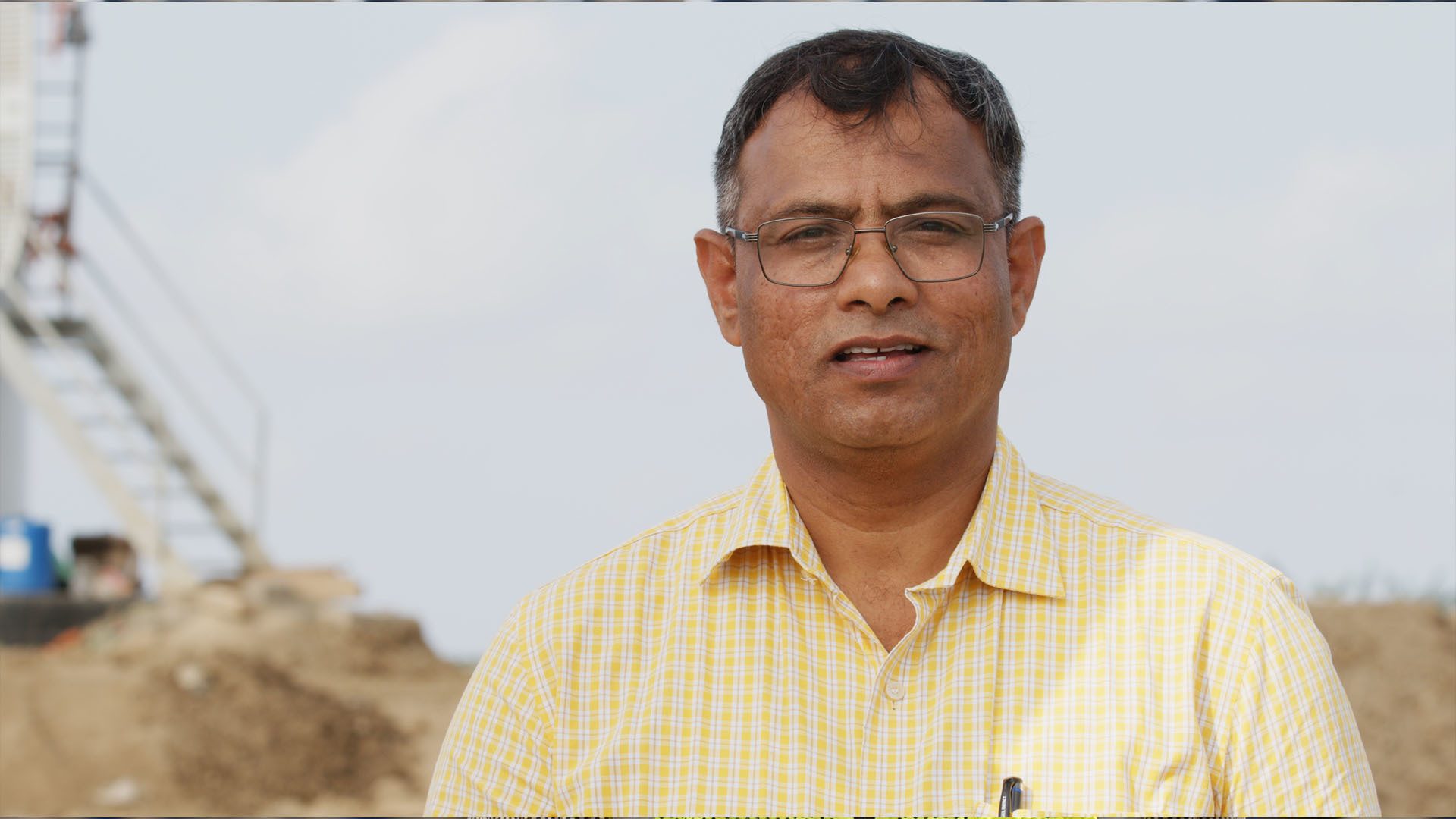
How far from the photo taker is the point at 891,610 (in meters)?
2.38

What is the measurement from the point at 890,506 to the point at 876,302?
1.29 feet

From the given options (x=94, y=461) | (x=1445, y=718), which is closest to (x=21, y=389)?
(x=94, y=461)

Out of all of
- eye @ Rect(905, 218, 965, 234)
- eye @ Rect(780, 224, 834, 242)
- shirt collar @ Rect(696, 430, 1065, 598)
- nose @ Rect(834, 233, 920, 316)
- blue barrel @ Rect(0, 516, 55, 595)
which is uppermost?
eye @ Rect(905, 218, 965, 234)

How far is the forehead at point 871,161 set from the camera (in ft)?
7.57

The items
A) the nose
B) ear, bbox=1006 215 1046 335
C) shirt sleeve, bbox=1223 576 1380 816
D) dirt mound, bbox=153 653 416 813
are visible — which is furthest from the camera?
dirt mound, bbox=153 653 416 813

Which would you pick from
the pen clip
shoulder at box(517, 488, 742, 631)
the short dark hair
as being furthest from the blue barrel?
the pen clip

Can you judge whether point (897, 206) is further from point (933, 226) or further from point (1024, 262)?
point (1024, 262)

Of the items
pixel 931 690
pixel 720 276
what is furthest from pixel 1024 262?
pixel 931 690

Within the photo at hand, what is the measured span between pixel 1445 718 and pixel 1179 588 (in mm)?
8392

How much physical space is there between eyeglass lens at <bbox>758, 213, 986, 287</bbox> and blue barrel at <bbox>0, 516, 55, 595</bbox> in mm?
11988

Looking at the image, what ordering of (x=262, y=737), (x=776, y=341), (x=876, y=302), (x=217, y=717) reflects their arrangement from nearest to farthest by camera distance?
(x=876, y=302) < (x=776, y=341) < (x=262, y=737) < (x=217, y=717)

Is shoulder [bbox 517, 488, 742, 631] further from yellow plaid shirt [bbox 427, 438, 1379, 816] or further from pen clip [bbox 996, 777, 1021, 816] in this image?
pen clip [bbox 996, 777, 1021, 816]

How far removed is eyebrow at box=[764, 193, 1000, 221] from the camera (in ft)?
7.55

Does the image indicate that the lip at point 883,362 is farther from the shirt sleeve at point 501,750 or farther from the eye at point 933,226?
the shirt sleeve at point 501,750
